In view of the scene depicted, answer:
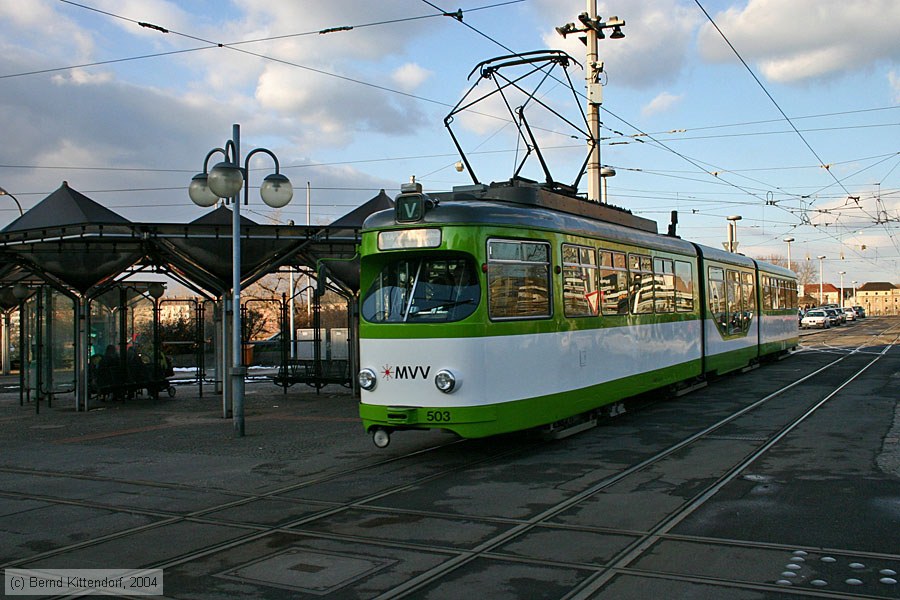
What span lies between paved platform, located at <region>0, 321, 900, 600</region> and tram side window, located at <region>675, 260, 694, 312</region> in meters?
3.07

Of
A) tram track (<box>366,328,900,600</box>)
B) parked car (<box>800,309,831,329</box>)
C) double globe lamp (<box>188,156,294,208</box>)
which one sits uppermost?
double globe lamp (<box>188,156,294,208</box>)

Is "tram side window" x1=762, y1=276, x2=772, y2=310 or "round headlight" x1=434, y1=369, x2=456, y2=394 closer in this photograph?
"round headlight" x1=434, y1=369, x2=456, y2=394

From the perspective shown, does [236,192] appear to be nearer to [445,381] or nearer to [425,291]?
[425,291]

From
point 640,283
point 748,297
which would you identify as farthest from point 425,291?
point 748,297

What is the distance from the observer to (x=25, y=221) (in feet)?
64.4

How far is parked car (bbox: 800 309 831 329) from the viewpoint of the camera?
65500 mm

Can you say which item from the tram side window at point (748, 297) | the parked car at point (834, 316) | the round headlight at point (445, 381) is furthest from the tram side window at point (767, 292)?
the parked car at point (834, 316)

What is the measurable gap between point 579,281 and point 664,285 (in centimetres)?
443

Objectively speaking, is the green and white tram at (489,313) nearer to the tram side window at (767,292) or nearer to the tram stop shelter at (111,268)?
the tram stop shelter at (111,268)

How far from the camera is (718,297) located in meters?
20.3

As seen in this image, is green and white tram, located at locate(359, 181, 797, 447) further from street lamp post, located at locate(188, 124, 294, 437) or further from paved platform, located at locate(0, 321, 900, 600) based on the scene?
street lamp post, located at locate(188, 124, 294, 437)

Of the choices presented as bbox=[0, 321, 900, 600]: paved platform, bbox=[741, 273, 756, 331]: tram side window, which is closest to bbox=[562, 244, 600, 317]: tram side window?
bbox=[0, 321, 900, 600]: paved platform

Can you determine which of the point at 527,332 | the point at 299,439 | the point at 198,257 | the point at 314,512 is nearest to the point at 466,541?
the point at 314,512

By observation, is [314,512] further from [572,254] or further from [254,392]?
[254,392]
